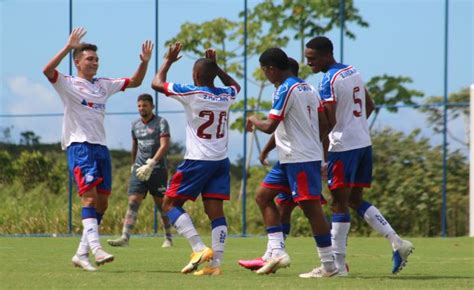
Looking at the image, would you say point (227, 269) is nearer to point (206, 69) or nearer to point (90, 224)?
point (90, 224)

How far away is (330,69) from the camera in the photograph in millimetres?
9609

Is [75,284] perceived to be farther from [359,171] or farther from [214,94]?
[359,171]

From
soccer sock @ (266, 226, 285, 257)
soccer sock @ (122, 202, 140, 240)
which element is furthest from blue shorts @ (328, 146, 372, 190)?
soccer sock @ (122, 202, 140, 240)

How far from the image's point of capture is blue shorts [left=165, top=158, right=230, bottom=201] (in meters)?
9.52

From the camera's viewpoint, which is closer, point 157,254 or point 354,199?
point 354,199

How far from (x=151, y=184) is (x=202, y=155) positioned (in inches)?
215

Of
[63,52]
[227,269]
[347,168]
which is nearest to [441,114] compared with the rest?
[227,269]

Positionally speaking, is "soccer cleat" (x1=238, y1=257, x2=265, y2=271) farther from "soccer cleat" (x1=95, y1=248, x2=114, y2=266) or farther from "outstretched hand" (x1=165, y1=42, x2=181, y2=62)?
"outstretched hand" (x1=165, y1=42, x2=181, y2=62)

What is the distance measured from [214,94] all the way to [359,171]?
1.35m

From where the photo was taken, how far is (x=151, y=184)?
48.9 feet

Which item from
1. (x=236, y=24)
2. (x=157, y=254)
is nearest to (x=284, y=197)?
(x=157, y=254)

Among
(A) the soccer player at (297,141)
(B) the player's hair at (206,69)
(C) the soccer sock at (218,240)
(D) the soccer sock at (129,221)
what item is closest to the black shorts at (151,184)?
(D) the soccer sock at (129,221)

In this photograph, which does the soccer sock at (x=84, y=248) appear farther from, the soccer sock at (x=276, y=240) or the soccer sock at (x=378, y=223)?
the soccer sock at (x=378, y=223)

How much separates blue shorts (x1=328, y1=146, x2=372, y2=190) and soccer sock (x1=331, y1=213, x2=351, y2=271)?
283 millimetres
